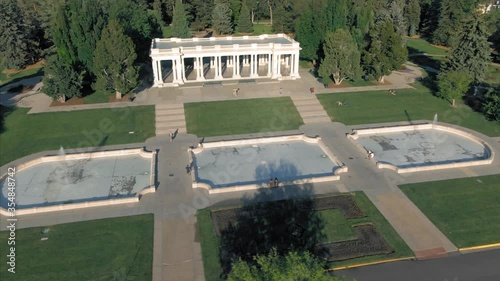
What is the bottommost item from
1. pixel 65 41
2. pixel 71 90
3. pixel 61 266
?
pixel 61 266

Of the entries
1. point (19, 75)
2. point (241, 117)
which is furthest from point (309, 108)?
point (19, 75)

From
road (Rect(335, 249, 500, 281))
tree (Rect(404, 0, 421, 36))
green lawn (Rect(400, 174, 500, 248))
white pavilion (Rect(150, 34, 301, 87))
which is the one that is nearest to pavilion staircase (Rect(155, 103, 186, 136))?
white pavilion (Rect(150, 34, 301, 87))

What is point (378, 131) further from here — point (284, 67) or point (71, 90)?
point (71, 90)

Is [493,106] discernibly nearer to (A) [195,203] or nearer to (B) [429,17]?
(A) [195,203]

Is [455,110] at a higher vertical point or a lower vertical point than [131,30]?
lower

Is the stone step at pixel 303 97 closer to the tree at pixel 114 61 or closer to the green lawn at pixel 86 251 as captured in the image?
the tree at pixel 114 61

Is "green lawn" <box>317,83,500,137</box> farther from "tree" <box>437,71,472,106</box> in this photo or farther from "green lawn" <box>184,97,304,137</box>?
"green lawn" <box>184,97,304,137</box>

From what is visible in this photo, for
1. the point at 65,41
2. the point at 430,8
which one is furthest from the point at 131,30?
the point at 430,8
